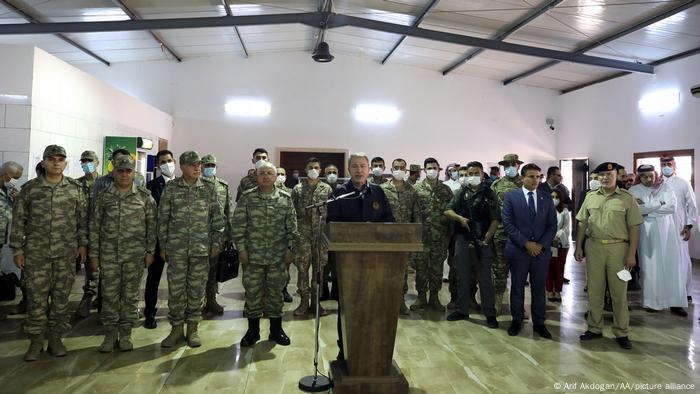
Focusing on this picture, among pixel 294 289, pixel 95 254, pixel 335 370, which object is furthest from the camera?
pixel 294 289

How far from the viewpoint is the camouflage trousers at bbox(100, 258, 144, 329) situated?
128 inches

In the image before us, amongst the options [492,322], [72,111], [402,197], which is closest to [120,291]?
[402,197]

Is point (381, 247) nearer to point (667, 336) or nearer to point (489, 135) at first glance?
point (667, 336)

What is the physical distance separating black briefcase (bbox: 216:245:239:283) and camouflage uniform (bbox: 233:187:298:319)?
0.41 meters

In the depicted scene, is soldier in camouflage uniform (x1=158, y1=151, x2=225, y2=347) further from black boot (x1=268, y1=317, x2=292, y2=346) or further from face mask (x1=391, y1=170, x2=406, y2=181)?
face mask (x1=391, y1=170, x2=406, y2=181)

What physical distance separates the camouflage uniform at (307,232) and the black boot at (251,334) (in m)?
0.85

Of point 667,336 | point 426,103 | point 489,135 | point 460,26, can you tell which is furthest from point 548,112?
point 667,336

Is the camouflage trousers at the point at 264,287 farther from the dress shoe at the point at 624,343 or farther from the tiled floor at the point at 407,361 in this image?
the dress shoe at the point at 624,343

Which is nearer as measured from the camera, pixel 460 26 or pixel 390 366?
pixel 390 366

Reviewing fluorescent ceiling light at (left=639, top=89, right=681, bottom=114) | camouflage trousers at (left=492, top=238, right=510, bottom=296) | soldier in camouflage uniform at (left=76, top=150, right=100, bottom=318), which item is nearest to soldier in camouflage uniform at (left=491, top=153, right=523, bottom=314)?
camouflage trousers at (left=492, top=238, right=510, bottom=296)

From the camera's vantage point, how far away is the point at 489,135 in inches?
426

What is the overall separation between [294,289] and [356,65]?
21.5 feet

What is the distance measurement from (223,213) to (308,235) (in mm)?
1050

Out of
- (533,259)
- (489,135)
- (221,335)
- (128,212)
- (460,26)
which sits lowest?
(221,335)
